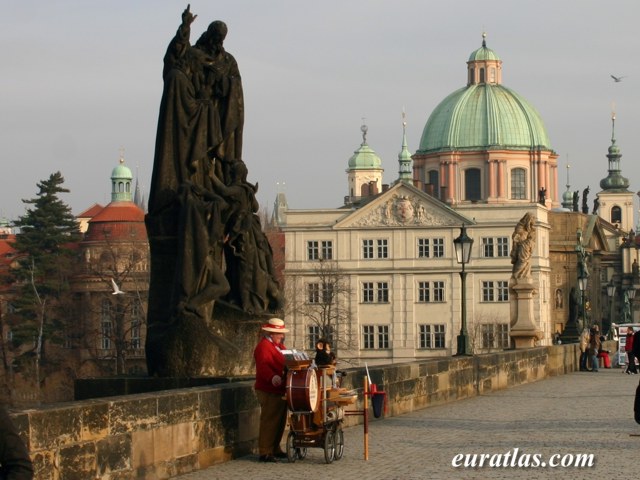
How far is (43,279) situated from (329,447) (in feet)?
263

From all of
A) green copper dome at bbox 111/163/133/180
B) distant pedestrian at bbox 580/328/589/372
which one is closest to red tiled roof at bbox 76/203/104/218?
green copper dome at bbox 111/163/133/180

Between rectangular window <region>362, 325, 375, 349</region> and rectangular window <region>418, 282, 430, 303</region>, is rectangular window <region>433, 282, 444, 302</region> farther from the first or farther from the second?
rectangular window <region>362, 325, 375, 349</region>

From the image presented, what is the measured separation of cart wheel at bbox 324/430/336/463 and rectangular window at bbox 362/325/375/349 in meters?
91.5

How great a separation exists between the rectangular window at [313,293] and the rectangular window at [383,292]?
4.04 m

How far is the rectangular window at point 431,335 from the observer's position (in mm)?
105438

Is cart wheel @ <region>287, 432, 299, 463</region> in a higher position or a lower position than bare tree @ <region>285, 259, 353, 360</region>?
lower

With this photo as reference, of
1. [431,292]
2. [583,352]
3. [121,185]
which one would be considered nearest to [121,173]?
[121,185]

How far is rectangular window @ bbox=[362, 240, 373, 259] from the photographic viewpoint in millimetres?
107412

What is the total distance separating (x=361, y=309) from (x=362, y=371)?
88.0m

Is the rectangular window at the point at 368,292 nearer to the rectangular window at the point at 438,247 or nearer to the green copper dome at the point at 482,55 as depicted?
the rectangular window at the point at 438,247

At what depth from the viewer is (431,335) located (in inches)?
4163

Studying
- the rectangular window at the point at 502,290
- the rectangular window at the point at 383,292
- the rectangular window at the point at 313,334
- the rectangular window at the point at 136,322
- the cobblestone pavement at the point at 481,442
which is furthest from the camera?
the rectangular window at the point at 383,292

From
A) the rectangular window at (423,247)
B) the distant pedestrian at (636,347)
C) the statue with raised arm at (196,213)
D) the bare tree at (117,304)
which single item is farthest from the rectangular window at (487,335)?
the distant pedestrian at (636,347)

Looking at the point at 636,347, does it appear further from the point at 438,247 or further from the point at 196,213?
the point at 438,247
